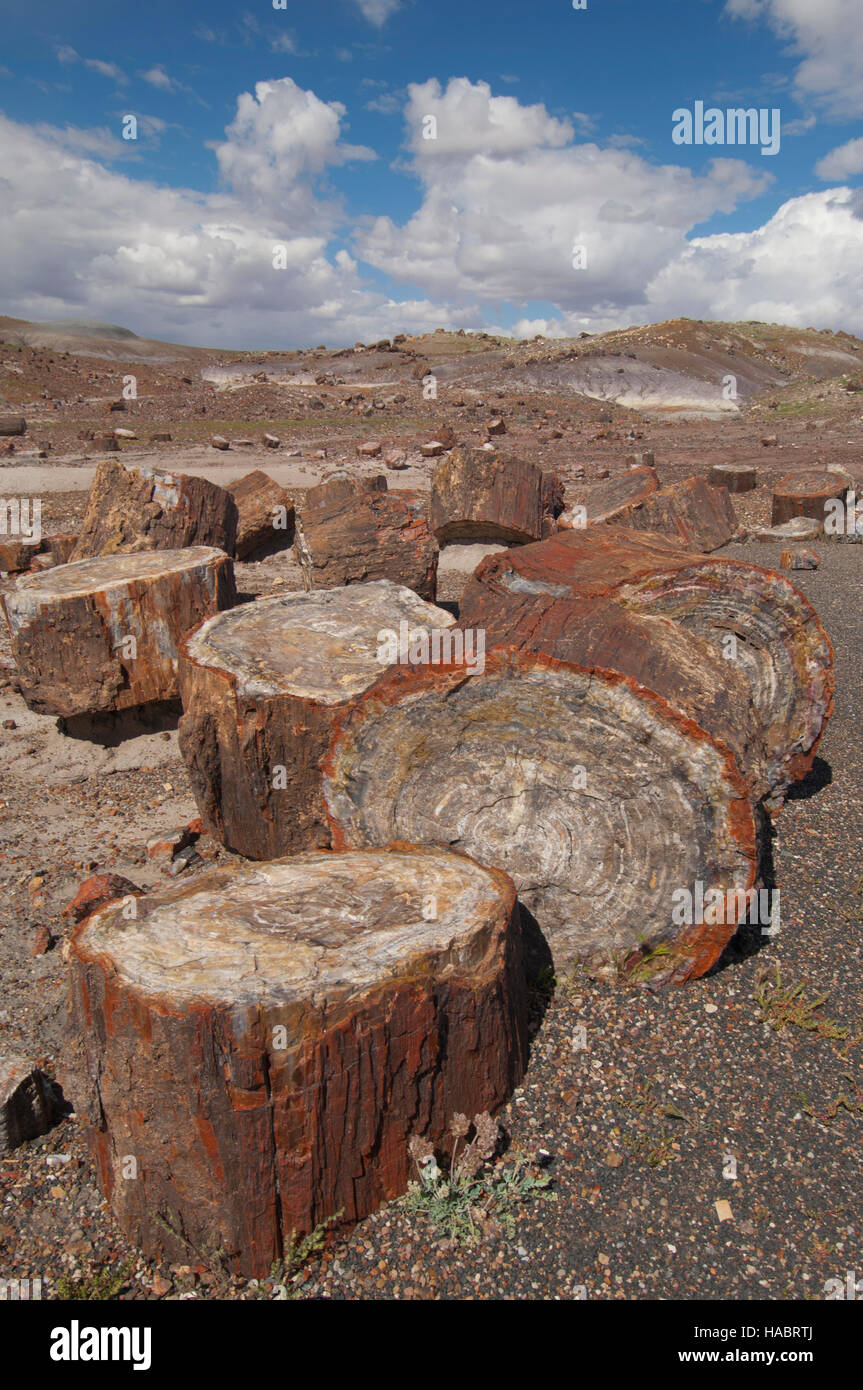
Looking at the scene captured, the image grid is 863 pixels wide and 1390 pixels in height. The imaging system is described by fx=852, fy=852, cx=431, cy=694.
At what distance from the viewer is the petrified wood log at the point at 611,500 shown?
29.7 ft

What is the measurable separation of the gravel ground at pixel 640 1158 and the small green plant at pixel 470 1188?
2 cm

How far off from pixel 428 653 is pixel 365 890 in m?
0.89

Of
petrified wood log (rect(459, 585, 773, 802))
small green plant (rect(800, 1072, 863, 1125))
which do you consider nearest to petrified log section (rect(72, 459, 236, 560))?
petrified wood log (rect(459, 585, 773, 802))

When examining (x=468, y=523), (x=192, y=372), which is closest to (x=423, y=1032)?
(x=468, y=523)

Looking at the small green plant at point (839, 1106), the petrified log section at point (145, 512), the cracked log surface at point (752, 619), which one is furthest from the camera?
the petrified log section at point (145, 512)

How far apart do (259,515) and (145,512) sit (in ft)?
7.80

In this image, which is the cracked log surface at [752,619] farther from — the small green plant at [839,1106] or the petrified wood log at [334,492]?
the petrified wood log at [334,492]

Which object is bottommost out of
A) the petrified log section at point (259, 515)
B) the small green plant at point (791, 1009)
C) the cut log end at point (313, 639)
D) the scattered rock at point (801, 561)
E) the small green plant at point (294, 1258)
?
the small green plant at point (294, 1258)

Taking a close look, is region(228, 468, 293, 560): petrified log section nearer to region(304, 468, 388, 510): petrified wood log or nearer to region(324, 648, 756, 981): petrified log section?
region(304, 468, 388, 510): petrified wood log

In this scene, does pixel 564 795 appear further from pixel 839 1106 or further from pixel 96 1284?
pixel 96 1284

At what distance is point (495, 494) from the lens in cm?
901

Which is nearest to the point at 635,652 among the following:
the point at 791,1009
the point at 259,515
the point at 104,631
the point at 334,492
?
the point at 791,1009

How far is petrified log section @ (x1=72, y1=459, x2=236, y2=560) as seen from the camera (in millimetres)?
7324

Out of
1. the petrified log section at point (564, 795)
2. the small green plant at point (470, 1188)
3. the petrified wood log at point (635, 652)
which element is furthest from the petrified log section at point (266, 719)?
the small green plant at point (470, 1188)
